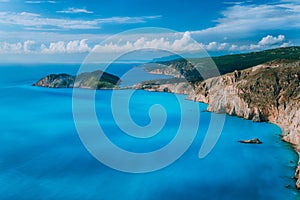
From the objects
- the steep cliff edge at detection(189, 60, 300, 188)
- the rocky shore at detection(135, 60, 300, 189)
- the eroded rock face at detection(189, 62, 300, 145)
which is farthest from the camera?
the eroded rock face at detection(189, 62, 300, 145)

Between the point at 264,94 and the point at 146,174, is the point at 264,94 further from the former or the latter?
the point at 146,174

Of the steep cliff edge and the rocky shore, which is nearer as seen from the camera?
the rocky shore

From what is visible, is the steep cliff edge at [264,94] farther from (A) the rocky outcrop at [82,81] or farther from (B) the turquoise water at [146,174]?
(A) the rocky outcrop at [82,81]

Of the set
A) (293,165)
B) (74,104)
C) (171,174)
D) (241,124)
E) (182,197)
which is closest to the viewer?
(182,197)

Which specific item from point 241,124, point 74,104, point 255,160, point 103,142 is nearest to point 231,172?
point 255,160

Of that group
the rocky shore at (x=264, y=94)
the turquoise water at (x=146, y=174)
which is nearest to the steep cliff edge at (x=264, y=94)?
the rocky shore at (x=264, y=94)

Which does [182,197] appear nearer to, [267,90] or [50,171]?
[50,171]

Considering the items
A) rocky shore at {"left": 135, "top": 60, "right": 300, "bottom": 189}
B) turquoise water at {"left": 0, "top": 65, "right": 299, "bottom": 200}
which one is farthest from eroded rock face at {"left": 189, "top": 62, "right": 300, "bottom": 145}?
turquoise water at {"left": 0, "top": 65, "right": 299, "bottom": 200}

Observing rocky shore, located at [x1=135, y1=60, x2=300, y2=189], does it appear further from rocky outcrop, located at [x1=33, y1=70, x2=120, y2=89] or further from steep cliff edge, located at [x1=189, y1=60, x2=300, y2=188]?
rocky outcrop, located at [x1=33, y1=70, x2=120, y2=89]

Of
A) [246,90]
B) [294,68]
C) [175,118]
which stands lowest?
[175,118]
